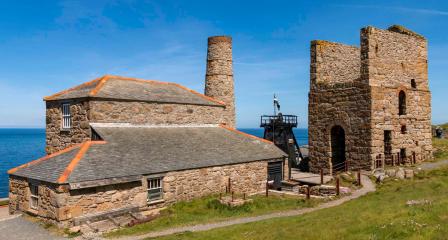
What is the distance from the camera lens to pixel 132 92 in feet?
74.3

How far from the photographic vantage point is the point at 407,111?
25.6 m

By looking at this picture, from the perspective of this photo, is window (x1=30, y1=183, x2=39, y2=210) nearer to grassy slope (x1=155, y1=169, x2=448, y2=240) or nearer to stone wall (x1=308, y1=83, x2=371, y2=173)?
grassy slope (x1=155, y1=169, x2=448, y2=240)

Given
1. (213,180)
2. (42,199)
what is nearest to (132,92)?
(213,180)

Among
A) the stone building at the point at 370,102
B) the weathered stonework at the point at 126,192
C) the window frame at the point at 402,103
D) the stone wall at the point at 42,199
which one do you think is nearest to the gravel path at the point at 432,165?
the stone building at the point at 370,102

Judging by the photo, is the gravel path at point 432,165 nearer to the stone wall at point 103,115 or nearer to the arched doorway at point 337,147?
the arched doorway at point 337,147

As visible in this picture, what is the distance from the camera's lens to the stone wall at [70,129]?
66.1ft

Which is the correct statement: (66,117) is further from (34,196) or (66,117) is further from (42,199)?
(42,199)

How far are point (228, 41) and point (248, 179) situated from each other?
46.8 ft

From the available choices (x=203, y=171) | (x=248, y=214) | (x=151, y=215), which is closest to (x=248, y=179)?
(x=203, y=171)

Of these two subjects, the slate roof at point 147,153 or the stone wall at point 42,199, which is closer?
the stone wall at point 42,199

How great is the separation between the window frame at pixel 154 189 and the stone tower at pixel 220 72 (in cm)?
1418

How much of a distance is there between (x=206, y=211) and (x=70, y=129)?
9.20 metres

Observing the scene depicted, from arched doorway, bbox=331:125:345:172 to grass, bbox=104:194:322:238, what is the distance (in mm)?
7644

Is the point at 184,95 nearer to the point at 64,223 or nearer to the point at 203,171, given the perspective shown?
the point at 203,171
